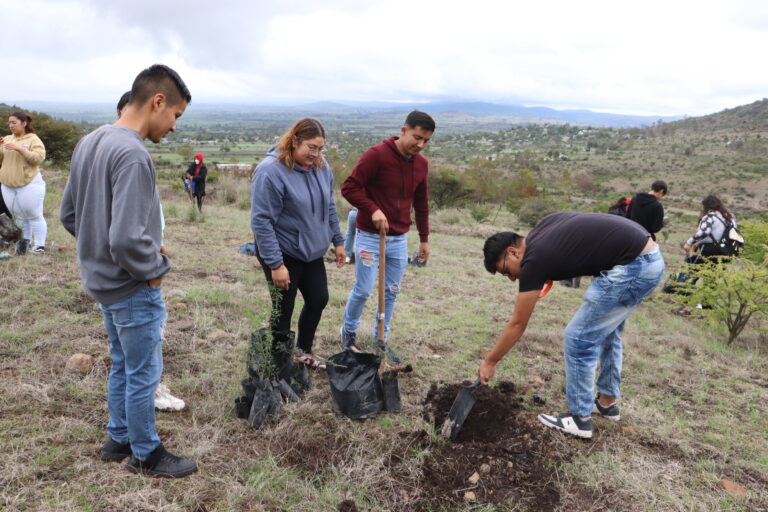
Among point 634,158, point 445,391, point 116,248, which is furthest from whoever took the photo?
point 634,158

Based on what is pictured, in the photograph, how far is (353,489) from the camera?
225 centimetres

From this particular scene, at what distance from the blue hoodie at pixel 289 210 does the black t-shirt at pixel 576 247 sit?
132 centimetres

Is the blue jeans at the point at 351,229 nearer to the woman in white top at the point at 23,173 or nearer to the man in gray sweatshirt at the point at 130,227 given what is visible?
the woman in white top at the point at 23,173

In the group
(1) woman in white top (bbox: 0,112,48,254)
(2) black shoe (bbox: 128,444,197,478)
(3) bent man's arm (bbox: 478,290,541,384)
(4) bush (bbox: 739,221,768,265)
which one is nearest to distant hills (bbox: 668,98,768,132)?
(4) bush (bbox: 739,221,768,265)

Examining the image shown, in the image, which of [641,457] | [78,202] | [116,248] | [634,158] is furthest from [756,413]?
[634,158]

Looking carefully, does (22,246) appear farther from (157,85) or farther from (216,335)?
(157,85)

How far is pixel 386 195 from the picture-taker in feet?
11.1

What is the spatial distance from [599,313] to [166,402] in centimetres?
261

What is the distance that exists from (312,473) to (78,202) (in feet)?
5.45

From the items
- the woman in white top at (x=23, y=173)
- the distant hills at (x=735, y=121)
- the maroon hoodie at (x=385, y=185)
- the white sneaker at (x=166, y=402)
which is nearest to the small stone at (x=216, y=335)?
the white sneaker at (x=166, y=402)

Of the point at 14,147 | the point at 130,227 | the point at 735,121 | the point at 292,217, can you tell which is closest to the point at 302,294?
the point at 292,217

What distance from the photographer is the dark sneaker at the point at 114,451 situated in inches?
88.7

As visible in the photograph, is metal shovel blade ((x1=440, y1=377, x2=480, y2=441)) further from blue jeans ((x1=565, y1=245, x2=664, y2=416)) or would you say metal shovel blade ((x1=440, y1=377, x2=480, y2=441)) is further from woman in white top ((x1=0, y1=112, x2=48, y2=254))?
woman in white top ((x1=0, y1=112, x2=48, y2=254))

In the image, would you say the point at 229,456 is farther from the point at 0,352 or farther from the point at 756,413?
the point at 756,413
